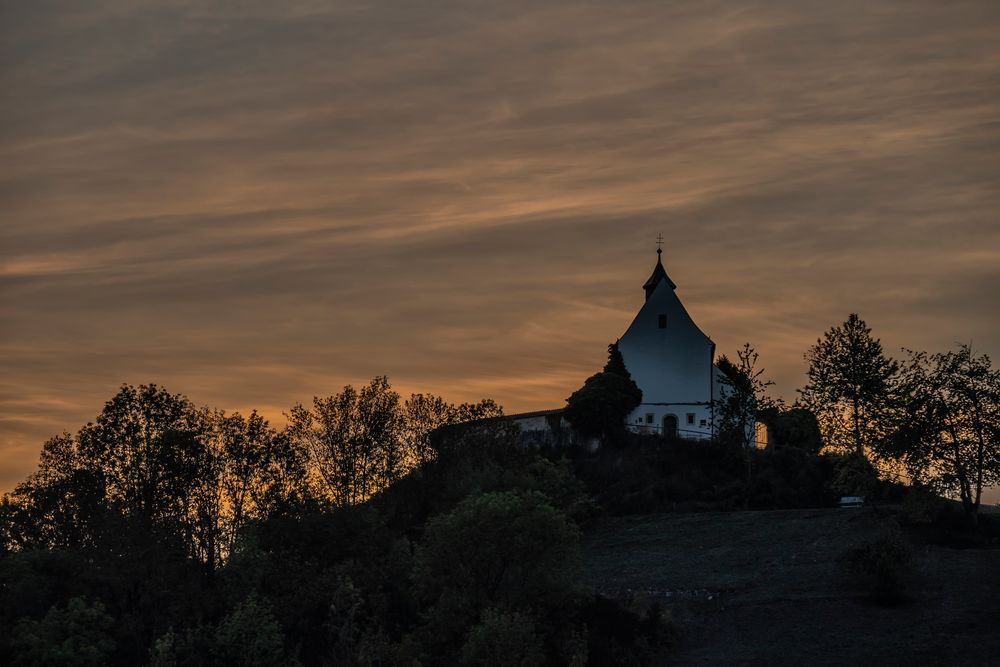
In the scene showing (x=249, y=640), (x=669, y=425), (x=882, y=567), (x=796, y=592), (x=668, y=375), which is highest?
(x=668, y=375)

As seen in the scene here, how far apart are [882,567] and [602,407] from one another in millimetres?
42095

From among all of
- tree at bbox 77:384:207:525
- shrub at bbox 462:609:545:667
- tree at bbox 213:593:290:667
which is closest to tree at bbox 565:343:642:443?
tree at bbox 77:384:207:525

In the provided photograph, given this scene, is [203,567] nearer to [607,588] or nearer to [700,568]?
[607,588]

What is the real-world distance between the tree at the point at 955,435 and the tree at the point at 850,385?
2.54 metres

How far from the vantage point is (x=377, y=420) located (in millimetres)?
86062

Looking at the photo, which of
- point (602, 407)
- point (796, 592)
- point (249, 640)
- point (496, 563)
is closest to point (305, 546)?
point (249, 640)

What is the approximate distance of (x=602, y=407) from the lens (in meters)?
103

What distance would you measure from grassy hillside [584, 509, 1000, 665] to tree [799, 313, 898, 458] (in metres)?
4.36

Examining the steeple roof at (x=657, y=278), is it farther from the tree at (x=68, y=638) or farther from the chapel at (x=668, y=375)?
the tree at (x=68, y=638)

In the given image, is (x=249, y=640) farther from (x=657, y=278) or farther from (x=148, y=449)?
(x=657, y=278)

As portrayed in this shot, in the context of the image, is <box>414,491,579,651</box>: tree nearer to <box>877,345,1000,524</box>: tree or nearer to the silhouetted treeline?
the silhouetted treeline

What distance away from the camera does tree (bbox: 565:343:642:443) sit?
336 feet

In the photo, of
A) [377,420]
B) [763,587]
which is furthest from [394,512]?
[763,587]

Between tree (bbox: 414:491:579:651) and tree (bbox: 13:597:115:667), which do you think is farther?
tree (bbox: 13:597:115:667)
